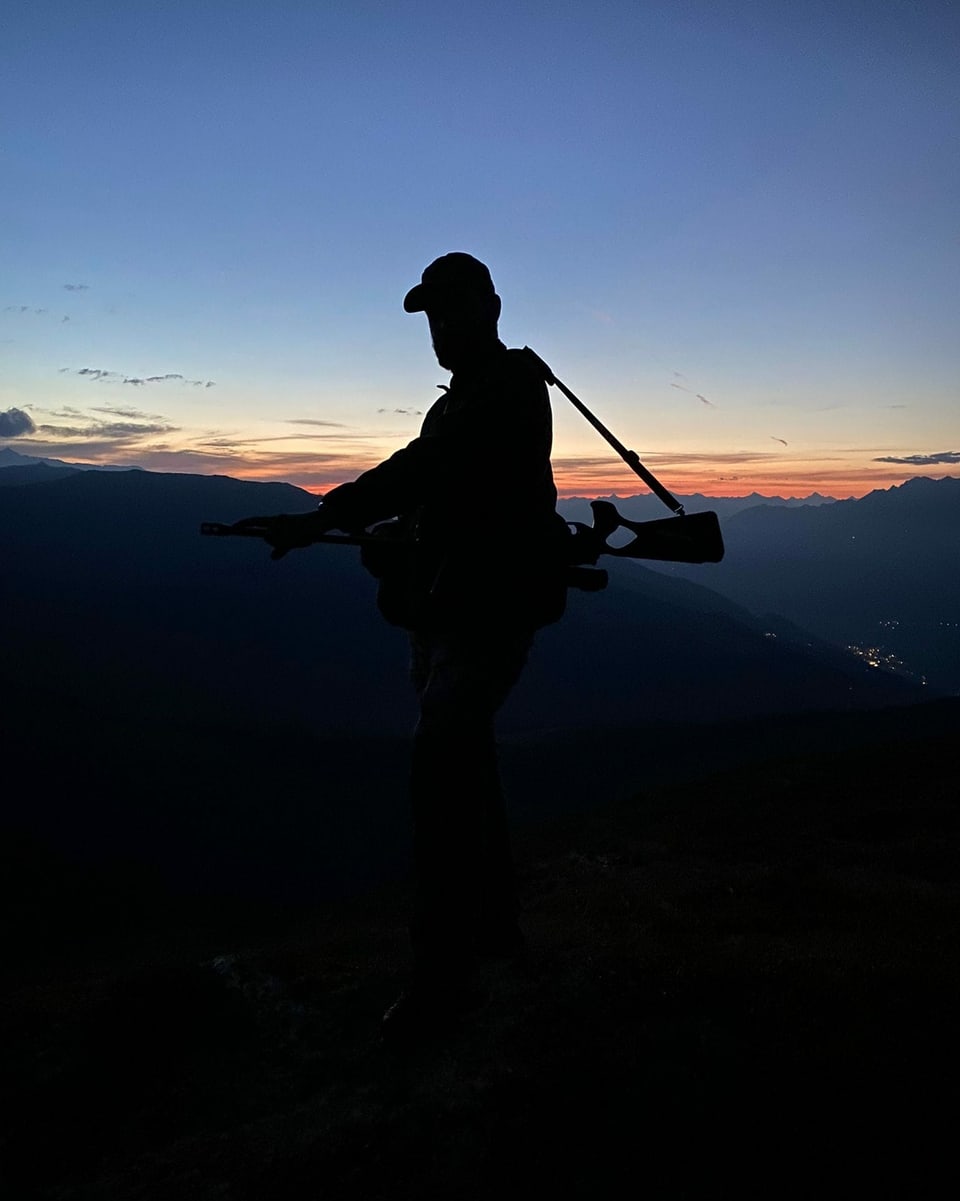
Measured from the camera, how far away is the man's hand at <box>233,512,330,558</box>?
419 centimetres

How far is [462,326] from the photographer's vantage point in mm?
5023

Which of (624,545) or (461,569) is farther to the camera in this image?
(624,545)

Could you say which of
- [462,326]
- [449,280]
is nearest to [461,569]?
[462,326]

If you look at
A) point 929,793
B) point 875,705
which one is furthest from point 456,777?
point 875,705

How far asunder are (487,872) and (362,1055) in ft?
4.68

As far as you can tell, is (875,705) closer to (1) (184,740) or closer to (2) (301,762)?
(2) (301,762)

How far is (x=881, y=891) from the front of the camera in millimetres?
8422

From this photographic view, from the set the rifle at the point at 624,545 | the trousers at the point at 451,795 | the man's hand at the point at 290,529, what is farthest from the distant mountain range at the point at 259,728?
the man's hand at the point at 290,529

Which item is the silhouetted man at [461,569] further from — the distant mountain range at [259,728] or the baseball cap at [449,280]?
the distant mountain range at [259,728]

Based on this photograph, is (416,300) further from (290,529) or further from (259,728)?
(259,728)

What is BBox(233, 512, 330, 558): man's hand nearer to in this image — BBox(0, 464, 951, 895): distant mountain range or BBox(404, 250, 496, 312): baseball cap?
BBox(404, 250, 496, 312): baseball cap

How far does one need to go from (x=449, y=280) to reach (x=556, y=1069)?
15.8 ft

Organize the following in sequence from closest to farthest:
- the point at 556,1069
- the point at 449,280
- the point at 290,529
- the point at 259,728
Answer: the point at 290,529 → the point at 556,1069 → the point at 449,280 → the point at 259,728

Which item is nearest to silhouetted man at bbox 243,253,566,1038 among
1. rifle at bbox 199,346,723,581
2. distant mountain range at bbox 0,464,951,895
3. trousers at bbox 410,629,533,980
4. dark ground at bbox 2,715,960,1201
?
trousers at bbox 410,629,533,980
